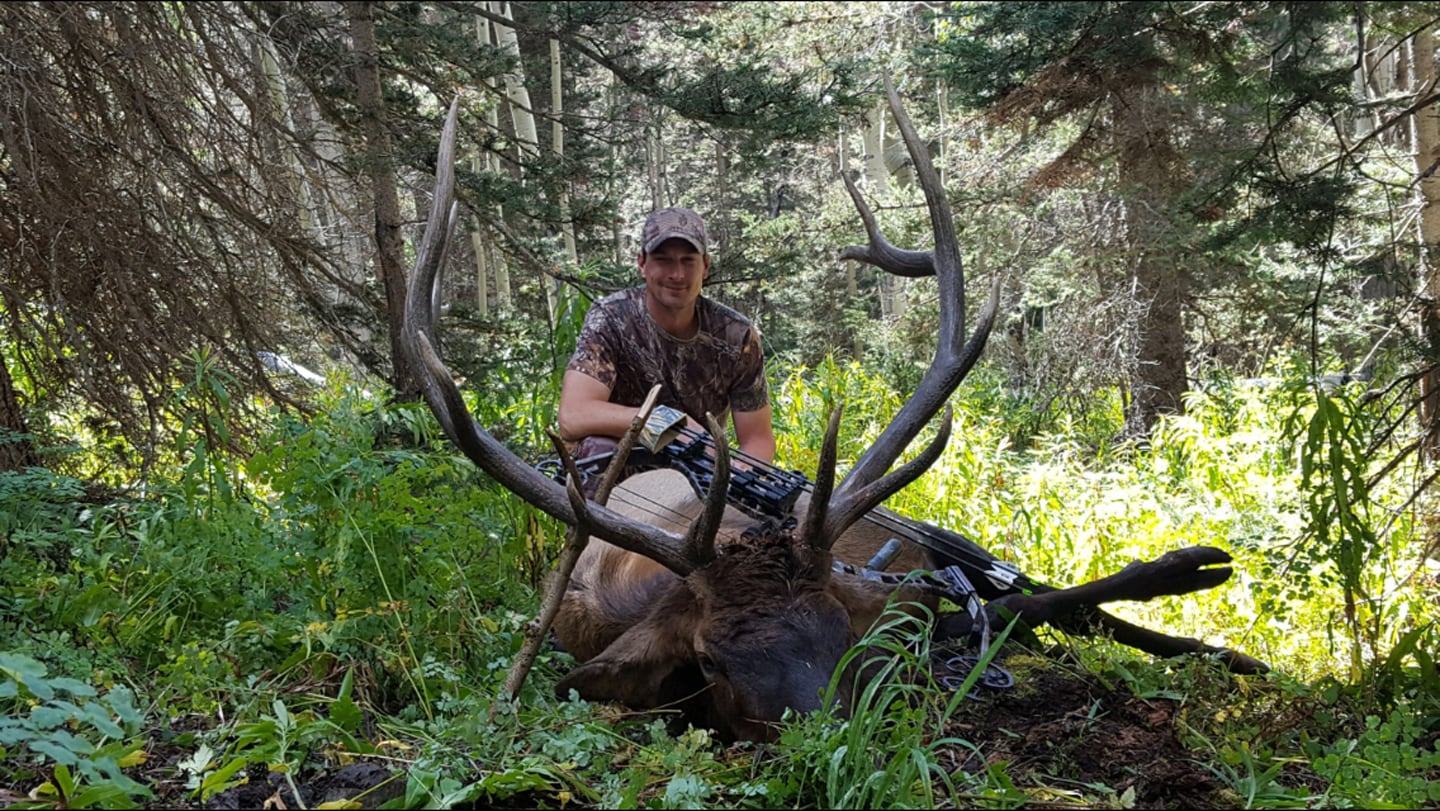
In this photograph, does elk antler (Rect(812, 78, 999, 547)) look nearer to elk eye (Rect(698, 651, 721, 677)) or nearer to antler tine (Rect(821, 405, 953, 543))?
antler tine (Rect(821, 405, 953, 543))

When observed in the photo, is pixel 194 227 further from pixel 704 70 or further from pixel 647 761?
pixel 647 761

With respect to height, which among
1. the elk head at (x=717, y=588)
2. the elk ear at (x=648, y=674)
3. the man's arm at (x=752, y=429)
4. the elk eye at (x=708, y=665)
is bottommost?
the elk ear at (x=648, y=674)

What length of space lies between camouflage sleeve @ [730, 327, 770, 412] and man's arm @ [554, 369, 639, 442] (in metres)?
0.66

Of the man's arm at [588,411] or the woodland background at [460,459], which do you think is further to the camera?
the man's arm at [588,411]

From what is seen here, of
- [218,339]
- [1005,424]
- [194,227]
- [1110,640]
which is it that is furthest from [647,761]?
[1005,424]

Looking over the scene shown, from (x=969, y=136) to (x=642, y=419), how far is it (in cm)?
1091

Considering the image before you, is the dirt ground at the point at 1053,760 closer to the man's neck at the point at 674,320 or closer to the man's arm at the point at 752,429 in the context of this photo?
the man's arm at the point at 752,429

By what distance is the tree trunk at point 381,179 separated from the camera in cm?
645

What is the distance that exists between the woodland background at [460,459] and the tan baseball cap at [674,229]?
912 millimetres

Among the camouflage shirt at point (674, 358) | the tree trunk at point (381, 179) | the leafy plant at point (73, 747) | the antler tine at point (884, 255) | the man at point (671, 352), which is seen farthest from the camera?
the tree trunk at point (381, 179)

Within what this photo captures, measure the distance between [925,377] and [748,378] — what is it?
168 cm

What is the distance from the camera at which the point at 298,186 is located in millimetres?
6129

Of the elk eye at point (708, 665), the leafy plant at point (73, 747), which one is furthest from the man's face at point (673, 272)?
the leafy plant at point (73, 747)

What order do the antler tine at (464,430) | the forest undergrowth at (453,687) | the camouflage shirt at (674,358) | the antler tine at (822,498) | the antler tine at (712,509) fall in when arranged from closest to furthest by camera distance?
the forest undergrowth at (453,687)
the antler tine at (712,509)
the antler tine at (822,498)
the antler tine at (464,430)
the camouflage shirt at (674,358)
